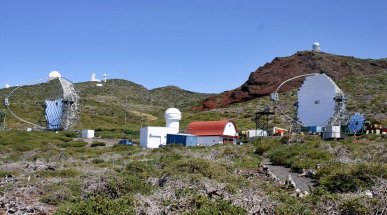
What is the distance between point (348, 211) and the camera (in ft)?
27.8

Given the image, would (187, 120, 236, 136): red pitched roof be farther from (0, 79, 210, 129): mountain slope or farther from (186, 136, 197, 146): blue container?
(0, 79, 210, 129): mountain slope

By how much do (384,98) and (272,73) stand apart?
133 feet

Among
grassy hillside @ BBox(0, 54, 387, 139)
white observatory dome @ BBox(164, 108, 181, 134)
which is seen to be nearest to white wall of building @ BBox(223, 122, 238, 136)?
white observatory dome @ BBox(164, 108, 181, 134)

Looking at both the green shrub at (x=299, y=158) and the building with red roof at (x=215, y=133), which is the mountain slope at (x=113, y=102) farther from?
the green shrub at (x=299, y=158)

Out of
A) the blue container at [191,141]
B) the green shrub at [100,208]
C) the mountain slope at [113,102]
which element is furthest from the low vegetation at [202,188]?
the mountain slope at [113,102]

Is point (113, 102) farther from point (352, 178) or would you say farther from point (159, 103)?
point (352, 178)

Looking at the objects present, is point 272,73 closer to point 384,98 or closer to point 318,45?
point 318,45

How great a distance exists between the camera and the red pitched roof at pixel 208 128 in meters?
37.7

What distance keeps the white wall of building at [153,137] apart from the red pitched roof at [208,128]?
2.53m

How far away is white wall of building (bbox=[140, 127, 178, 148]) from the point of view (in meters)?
37.2

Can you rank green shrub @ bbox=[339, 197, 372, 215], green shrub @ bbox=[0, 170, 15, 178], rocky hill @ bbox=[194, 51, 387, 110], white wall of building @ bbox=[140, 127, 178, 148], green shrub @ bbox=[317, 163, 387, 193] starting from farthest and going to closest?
rocky hill @ bbox=[194, 51, 387, 110] < white wall of building @ bbox=[140, 127, 178, 148] < green shrub @ bbox=[0, 170, 15, 178] < green shrub @ bbox=[317, 163, 387, 193] < green shrub @ bbox=[339, 197, 372, 215]

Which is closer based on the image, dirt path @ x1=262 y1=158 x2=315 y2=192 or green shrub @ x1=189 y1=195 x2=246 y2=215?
green shrub @ x1=189 y1=195 x2=246 y2=215

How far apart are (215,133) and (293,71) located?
199ft

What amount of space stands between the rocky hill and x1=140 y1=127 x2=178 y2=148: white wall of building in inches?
2099
